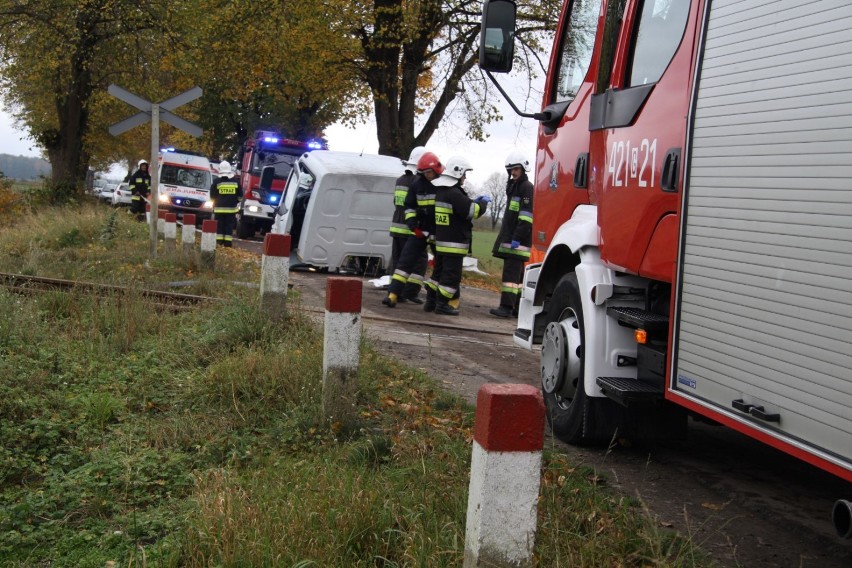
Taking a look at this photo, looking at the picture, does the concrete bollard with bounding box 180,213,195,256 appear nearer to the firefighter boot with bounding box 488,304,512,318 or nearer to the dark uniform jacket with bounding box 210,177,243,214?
the dark uniform jacket with bounding box 210,177,243,214

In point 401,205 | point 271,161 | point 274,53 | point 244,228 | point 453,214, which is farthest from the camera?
point 271,161

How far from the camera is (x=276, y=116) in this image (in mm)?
45844

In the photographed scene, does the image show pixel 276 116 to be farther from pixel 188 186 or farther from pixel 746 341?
pixel 746 341

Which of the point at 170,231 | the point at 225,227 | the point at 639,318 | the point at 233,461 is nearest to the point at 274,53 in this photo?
the point at 225,227

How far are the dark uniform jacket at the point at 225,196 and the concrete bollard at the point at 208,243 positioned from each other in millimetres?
5089

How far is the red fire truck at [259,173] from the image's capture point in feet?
83.8

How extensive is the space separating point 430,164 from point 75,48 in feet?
57.5

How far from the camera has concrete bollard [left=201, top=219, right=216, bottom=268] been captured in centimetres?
1320

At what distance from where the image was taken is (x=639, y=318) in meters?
4.59

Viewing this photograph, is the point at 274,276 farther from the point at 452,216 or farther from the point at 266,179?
the point at 266,179

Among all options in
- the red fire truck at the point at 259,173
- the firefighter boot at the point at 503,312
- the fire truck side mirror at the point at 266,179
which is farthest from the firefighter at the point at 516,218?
the red fire truck at the point at 259,173

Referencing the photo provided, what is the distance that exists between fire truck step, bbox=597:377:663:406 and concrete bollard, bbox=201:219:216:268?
936 cm

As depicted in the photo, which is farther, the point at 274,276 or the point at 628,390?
the point at 274,276

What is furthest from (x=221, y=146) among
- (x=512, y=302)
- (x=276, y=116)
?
(x=512, y=302)
